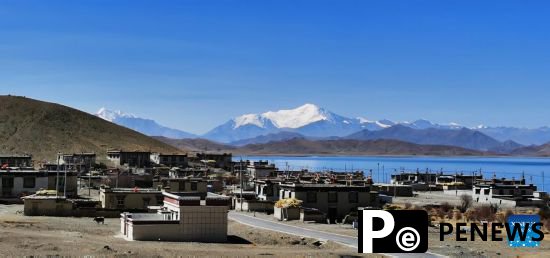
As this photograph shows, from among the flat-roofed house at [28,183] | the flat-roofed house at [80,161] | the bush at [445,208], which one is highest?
the flat-roofed house at [80,161]

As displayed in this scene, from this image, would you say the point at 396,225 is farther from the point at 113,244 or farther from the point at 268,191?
the point at 268,191

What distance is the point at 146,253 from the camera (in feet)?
164

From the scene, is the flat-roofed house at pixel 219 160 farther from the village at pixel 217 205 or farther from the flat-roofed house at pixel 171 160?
the village at pixel 217 205

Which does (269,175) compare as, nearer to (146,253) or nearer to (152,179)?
(152,179)

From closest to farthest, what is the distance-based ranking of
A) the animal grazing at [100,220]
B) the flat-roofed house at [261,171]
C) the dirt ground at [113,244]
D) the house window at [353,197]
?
the dirt ground at [113,244] < the animal grazing at [100,220] < the house window at [353,197] < the flat-roofed house at [261,171]

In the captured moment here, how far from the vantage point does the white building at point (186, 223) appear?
5853 centimetres

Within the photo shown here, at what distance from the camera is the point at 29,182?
9456 cm

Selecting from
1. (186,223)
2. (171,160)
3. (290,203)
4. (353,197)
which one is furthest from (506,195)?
(171,160)

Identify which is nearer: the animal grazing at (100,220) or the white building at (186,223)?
the white building at (186,223)

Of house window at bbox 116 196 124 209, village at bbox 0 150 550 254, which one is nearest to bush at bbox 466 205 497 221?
village at bbox 0 150 550 254

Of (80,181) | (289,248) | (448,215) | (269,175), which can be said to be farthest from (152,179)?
(289,248)

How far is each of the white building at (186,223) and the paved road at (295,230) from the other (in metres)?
8.73

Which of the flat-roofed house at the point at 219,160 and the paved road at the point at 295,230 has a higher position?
the flat-roofed house at the point at 219,160

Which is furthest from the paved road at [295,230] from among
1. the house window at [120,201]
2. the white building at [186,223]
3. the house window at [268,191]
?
the house window at [268,191]
